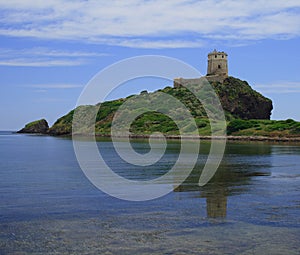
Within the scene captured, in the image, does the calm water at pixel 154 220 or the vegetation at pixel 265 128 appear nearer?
the calm water at pixel 154 220

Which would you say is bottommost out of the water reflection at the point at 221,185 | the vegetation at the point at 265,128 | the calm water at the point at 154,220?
the calm water at the point at 154,220

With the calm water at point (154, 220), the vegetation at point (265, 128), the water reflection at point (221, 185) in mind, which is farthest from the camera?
the vegetation at point (265, 128)

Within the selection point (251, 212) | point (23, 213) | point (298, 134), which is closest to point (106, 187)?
point (23, 213)

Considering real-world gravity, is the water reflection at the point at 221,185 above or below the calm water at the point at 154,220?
above

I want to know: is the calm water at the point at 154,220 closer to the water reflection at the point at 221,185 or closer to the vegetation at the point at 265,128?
the water reflection at the point at 221,185

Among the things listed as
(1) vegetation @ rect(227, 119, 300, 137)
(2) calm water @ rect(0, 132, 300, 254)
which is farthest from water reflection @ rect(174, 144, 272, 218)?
(1) vegetation @ rect(227, 119, 300, 137)

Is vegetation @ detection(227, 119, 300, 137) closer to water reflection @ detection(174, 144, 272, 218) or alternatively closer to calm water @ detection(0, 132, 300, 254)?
water reflection @ detection(174, 144, 272, 218)

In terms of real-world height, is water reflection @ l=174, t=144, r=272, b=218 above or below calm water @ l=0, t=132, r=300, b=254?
above

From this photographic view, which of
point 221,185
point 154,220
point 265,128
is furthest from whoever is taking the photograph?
point 265,128

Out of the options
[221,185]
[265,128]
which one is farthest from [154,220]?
[265,128]

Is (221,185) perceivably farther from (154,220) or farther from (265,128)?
(265,128)

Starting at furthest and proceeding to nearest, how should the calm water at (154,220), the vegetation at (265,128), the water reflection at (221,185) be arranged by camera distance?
1. the vegetation at (265,128)
2. the water reflection at (221,185)
3. the calm water at (154,220)

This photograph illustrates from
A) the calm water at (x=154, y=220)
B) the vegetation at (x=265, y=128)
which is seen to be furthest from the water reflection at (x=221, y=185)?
the vegetation at (x=265, y=128)

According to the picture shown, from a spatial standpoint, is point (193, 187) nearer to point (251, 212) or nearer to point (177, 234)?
point (251, 212)
